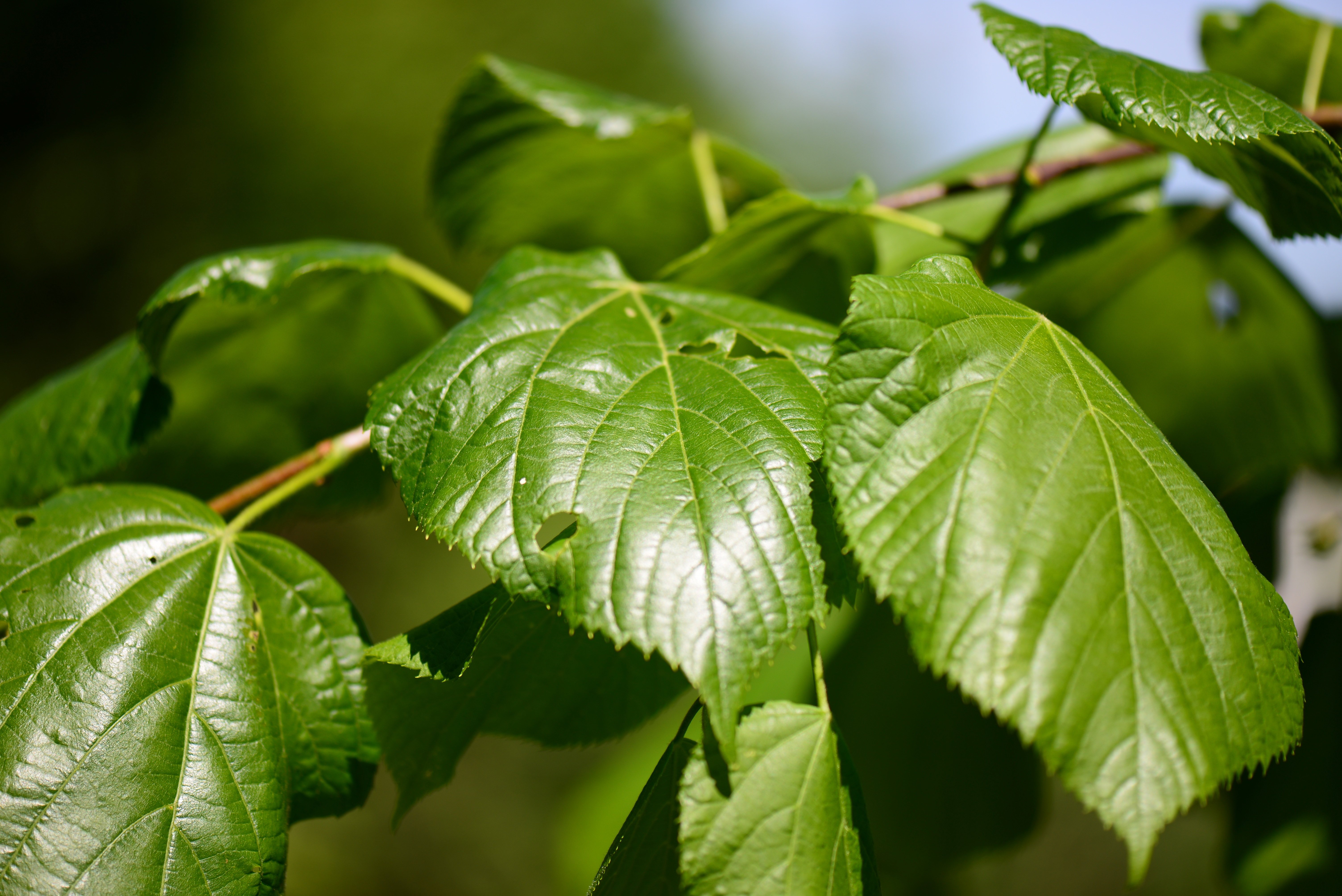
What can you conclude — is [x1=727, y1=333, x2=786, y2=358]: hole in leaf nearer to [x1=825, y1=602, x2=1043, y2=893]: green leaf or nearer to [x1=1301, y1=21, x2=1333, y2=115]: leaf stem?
[x1=825, y1=602, x2=1043, y2=893]: green leaf

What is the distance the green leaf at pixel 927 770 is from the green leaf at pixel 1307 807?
1.01 feet

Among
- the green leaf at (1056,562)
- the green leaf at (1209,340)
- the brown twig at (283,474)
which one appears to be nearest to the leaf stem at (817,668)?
the green leaf at (1056,562)

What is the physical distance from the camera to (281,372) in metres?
1.14

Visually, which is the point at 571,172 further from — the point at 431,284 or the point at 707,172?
the point at 431,284

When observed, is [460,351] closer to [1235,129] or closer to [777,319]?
[777,319]

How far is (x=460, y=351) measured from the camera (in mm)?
595

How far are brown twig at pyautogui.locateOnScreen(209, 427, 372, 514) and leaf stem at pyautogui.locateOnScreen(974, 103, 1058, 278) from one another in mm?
666

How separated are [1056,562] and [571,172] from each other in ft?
3.37

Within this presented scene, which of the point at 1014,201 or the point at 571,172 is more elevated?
the point at 571,172

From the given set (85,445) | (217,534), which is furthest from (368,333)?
(217,534)

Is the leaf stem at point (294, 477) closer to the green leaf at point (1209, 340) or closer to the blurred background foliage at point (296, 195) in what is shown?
the green leaf at point (1209, 340)

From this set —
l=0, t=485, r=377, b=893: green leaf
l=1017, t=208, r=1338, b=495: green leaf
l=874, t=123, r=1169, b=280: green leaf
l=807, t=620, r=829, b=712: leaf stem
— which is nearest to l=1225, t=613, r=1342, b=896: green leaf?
l=1017, t=208, r=1338, b=495: green leaf

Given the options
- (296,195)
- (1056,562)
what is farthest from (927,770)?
(296,195)

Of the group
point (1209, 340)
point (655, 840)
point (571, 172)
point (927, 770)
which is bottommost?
point (927, 770)
